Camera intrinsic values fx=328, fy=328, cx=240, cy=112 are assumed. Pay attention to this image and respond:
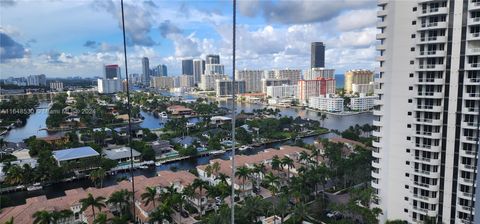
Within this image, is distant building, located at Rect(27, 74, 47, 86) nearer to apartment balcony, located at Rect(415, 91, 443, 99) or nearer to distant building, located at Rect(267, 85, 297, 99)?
distant building, located at Rect(267, 85, 297, 99)

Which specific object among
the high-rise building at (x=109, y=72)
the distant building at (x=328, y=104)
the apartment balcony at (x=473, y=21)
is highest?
the high-rise building at (x=109, y=72)

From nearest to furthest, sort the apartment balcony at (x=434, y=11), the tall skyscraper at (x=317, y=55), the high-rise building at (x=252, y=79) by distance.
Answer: the apartment balcony at (x=434, y=11) → the high-rise building at (x=252, y=79) → the tall skyscraper at (x=317, y=55)

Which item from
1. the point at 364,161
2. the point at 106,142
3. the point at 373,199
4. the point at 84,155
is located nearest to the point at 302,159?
the point at 364,161

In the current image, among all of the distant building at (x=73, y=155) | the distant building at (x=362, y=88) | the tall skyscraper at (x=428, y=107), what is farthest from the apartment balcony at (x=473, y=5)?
the distant building at (x=362, y=88)

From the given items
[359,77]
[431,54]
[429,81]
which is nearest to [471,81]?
[429,81]

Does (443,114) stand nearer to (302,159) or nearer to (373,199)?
(373,199)

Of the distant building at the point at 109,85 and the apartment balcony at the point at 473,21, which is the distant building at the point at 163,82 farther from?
the apartment balcony at the point at 473,21
